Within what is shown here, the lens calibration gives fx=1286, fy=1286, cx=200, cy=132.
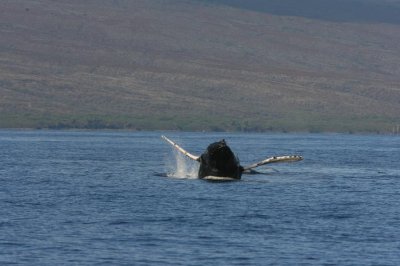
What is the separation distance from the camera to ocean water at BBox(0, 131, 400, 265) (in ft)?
119

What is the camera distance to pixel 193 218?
44094 mm

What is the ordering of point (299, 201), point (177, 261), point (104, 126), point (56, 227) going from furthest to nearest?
point (104, 126) < point (299, 201) < point (56, 227) < point (177, 261)

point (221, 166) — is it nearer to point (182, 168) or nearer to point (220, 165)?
point (220, 165)

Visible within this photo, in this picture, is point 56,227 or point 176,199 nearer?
point 56,227

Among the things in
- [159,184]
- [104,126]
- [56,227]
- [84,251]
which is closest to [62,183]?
[159,184]

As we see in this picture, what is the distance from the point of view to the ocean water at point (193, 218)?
119 feet

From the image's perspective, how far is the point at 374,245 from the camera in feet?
126

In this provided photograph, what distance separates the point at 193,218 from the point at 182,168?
28.0 meters

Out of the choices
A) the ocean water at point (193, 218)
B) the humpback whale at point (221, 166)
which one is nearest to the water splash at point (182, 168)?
the ocean water at point (193, 218)

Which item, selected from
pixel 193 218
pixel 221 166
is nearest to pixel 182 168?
pixel 221 166

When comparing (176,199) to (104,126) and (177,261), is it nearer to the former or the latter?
(177,261)

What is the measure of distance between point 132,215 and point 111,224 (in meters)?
2.72

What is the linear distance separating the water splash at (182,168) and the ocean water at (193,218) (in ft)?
0.56

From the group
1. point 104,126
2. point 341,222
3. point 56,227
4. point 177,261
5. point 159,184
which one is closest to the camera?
point 177,261
